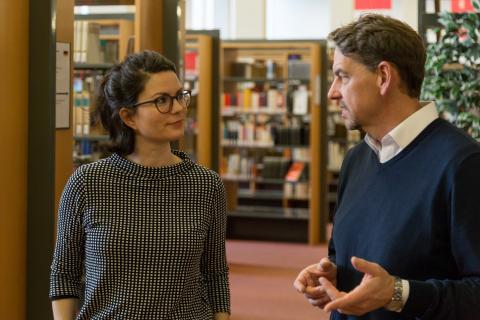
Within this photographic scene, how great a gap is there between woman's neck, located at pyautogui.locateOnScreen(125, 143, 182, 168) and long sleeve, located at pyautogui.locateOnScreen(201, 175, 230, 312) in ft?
Result: 0.48

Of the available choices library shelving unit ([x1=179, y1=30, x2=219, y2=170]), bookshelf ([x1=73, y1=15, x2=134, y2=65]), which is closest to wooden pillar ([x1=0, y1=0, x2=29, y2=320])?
bookshelf ([x1=73, y1=15, x2=134, y2=65])

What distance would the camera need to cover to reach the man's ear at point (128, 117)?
2.25 meters

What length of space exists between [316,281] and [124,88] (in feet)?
2.48

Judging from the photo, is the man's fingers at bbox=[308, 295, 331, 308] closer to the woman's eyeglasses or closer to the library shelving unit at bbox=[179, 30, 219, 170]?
the woman's eyeglasses

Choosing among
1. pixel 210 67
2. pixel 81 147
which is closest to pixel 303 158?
pixel 210 67

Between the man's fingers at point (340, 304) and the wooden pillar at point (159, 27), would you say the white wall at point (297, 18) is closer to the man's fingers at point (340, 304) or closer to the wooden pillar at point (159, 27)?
the wooden pillar at point (159, 27)

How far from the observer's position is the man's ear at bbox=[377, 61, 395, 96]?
6.01 ft

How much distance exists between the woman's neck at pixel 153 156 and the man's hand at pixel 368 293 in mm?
766

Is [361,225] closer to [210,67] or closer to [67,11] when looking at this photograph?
[67,11]

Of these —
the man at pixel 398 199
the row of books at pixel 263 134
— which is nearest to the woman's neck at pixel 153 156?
the man at pixel 398 199

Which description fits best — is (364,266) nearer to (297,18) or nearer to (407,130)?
Result: (407,130)

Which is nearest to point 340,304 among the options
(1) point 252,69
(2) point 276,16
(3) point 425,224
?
(3) point 425,224

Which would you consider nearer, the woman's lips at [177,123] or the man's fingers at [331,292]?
the man's fingers at [331,292]

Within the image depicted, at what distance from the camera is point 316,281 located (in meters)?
1.93
